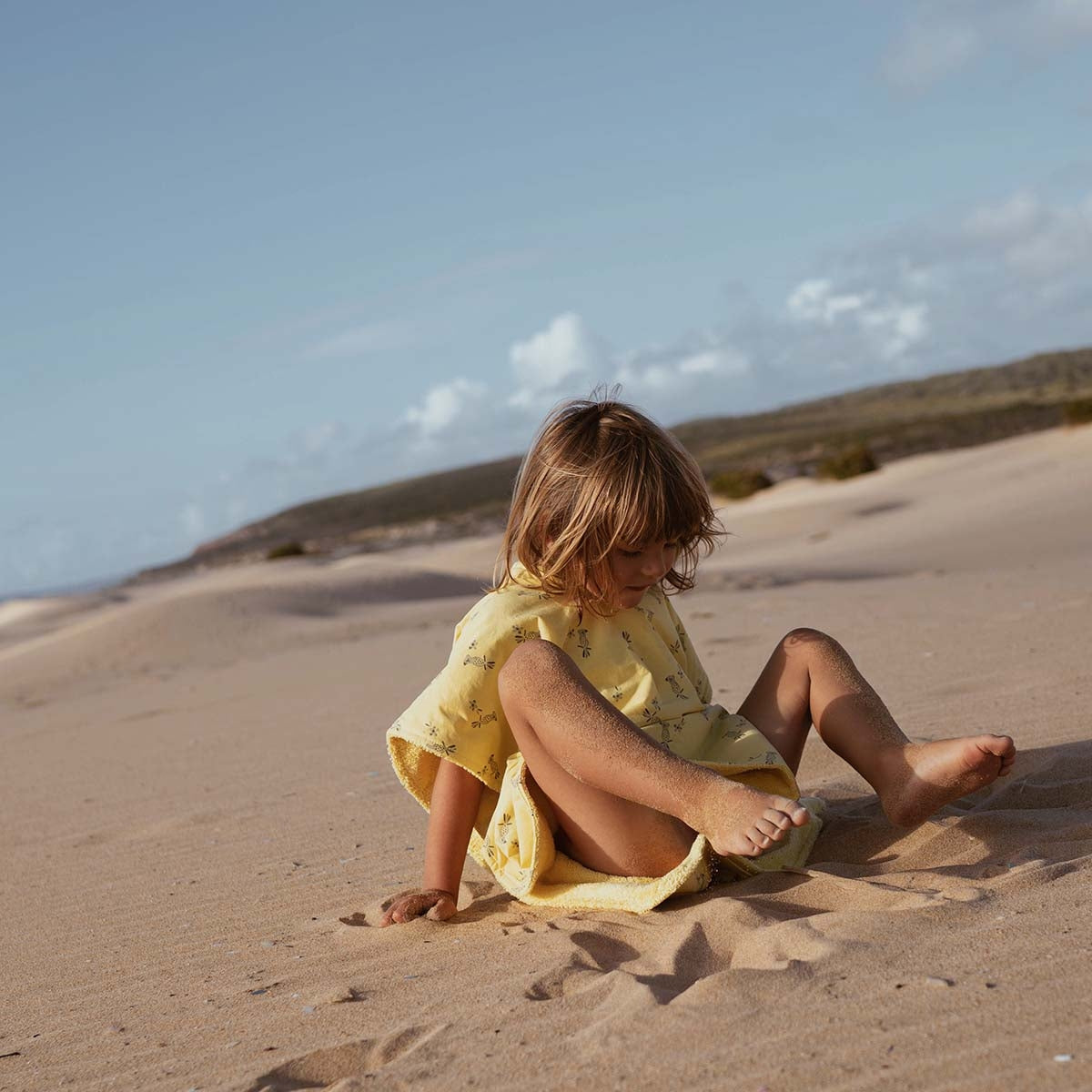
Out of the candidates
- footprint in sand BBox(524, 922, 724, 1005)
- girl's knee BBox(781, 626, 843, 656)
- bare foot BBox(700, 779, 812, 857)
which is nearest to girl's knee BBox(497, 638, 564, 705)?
bare foot BBox(700, 779, 812, 857)

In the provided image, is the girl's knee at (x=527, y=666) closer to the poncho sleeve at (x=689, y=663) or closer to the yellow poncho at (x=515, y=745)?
the yellow poncho at (x=515, y=745)

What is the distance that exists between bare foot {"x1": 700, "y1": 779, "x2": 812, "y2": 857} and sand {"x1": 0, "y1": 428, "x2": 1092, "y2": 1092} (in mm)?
120

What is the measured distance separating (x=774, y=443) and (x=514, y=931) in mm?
54028

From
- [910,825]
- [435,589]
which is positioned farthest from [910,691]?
[435,589]

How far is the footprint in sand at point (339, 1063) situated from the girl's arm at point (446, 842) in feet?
2.60

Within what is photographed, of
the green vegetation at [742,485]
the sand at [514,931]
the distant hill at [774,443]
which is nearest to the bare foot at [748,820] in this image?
the sand at [514,931]

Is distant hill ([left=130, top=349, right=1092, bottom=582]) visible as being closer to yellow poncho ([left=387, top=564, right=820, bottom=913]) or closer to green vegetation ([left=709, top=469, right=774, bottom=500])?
green vegetation ([left=709, top=469, right=774, bottom=500])

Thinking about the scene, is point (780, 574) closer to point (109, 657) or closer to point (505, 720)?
point (109, 657)

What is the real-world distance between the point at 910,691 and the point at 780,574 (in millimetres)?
8182

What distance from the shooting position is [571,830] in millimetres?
2943

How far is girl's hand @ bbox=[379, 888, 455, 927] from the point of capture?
2979mm

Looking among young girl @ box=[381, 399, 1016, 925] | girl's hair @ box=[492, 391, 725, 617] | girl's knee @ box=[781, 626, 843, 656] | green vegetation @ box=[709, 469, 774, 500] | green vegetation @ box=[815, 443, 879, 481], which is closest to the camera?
young girl @ box=[381, 399, 1016, 925]

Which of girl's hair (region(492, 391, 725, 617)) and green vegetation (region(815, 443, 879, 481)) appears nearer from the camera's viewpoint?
girl's hair (region(492, 391, 725, 617))

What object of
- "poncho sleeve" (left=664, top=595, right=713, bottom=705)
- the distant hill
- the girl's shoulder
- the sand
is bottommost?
the sand
